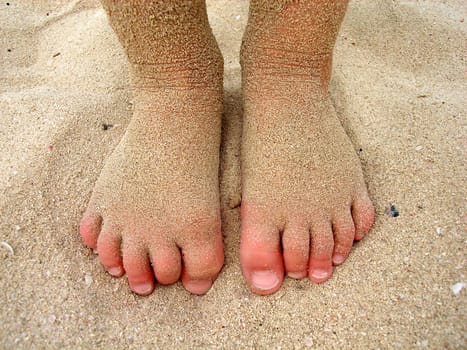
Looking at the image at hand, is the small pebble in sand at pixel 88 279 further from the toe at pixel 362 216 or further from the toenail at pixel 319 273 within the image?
the toe at pixel 362 216

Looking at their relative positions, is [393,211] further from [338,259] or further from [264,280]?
[264,280]

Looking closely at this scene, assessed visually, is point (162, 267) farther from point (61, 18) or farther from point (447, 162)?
point (61, 18)

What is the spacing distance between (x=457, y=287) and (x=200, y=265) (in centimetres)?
50

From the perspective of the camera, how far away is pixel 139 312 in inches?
32.4

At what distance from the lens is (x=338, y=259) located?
2.90 ft

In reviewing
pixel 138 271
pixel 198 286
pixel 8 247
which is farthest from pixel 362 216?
pixel 8 247

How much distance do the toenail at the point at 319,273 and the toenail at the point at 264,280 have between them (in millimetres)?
81

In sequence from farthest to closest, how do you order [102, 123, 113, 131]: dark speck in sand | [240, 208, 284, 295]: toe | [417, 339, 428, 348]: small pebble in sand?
[102, 123, 113, 131]: dark speck in sand
[240, 208, 284, 295]: toe
[417, 339, 428, 348]: small pebble in sand

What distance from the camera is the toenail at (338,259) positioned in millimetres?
881

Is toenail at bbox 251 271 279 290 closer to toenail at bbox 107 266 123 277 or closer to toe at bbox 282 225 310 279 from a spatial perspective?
toe at bbox 282 225 310 279

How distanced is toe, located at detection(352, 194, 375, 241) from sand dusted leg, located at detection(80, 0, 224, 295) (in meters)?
0.30

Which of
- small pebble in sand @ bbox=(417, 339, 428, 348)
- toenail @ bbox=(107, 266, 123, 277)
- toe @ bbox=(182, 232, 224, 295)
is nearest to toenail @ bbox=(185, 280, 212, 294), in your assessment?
toe @ bbox=(182, 232, 224, 295)

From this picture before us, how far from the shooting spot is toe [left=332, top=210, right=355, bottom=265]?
2.91 feet

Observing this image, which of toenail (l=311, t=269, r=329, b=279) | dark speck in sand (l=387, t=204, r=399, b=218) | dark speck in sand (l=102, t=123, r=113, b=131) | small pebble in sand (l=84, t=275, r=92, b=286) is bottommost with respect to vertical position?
toenail (l=311, t=269, r=329, b=279)
